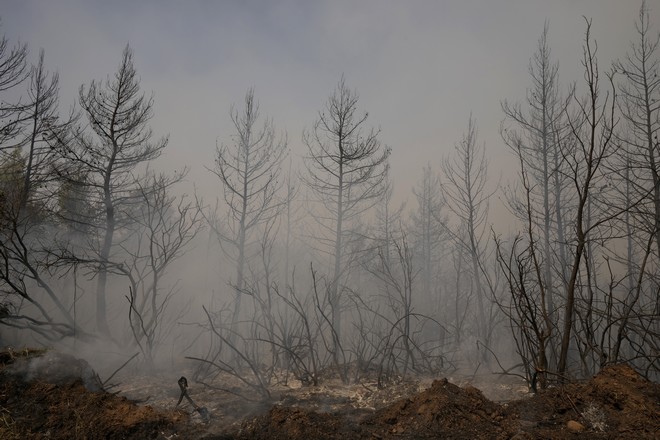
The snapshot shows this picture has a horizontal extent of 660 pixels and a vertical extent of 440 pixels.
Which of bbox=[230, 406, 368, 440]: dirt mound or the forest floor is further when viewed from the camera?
bbox=[230, 406, 368, 440]: dirt mound

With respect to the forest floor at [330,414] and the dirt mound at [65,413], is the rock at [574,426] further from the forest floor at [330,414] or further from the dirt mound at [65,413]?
the dirt mound at [65,413]

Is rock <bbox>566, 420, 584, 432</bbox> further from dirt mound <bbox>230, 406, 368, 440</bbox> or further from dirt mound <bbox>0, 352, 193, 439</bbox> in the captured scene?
dirt mound <bbox>0, 352, 193, 439</bbox>

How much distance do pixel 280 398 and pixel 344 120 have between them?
8.38m

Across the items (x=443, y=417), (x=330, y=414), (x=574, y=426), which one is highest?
(x=574, y=426)

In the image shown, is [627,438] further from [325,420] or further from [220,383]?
[220,383]

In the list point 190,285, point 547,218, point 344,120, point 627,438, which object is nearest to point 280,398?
point 627,438

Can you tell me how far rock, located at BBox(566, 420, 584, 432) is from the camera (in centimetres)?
262

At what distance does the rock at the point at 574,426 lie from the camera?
262 cm

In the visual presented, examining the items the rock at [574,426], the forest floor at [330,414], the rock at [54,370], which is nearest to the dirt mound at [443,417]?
the forest floor at [330,414]

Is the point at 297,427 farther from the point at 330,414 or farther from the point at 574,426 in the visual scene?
the point at 574,426

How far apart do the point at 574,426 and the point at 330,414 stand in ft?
7.25

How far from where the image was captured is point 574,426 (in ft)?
8.68

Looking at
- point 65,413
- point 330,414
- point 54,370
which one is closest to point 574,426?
point 330,414

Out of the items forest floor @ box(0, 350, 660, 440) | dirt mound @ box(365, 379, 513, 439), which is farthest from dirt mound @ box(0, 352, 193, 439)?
dirt mound @ box(365, 379, 513, 439)
